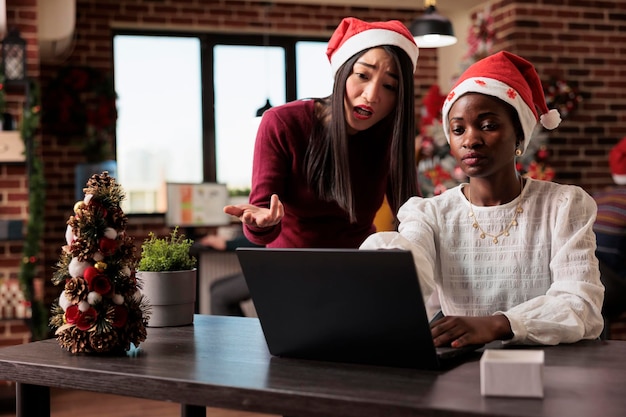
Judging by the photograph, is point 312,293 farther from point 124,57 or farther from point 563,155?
point 124,57

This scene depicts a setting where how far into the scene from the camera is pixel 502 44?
545 centimetres

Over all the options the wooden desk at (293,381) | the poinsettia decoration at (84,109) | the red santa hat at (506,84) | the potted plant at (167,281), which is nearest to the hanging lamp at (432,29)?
the poinsettia decoration at (84,109)

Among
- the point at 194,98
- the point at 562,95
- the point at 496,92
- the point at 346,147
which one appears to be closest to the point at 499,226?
the point at 496,92

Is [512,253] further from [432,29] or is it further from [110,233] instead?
[432,29]

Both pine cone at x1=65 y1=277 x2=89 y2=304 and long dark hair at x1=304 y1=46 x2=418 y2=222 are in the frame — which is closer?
pine cone at x1=65 y1=277 x2=89 y2=304

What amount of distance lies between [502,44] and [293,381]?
15.2 ft

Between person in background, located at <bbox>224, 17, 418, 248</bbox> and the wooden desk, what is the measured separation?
534 millimetres

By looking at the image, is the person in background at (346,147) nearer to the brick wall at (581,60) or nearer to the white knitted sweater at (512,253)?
the white knitted sweater at (512,253)

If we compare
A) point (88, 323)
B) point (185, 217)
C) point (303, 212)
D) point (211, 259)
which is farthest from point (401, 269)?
point (185, 217)

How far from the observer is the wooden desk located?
1.03m

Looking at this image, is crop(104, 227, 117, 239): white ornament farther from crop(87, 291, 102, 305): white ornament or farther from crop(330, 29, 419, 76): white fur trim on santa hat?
crop(330, 29, 419, 76): white fur trim on santa hat

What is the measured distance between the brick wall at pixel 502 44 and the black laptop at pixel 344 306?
3.45 metres

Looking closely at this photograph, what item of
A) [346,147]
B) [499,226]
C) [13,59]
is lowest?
[499,226]

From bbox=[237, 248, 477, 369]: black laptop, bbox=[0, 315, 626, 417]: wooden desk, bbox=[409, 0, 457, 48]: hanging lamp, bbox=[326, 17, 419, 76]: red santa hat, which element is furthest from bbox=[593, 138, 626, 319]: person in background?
bbox=[237, 248, 477, 369]: black laptop
